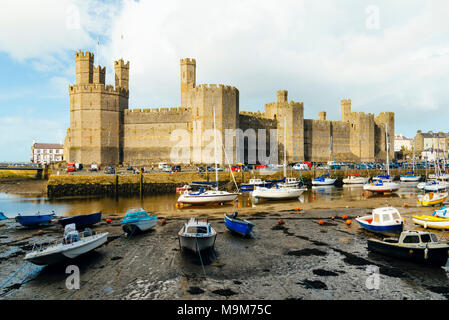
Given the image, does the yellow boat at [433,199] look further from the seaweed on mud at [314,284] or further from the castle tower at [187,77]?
the castle tower at [187,77]

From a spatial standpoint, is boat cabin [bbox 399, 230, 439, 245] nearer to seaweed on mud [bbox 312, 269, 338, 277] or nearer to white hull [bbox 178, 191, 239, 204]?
seaweed on mud [bbox 312, 269, 338, 277]

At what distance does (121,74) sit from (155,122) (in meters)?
8.70

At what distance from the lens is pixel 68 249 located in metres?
9.91

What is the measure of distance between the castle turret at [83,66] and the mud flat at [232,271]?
29.5 meters

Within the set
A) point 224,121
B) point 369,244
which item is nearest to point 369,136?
point 224,121

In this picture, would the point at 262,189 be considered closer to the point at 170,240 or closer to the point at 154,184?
the point at 154,184

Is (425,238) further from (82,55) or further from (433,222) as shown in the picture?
(82,55)

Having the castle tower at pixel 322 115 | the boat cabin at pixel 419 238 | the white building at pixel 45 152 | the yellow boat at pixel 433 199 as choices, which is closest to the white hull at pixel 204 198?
the yellow boat at pixel 433 199

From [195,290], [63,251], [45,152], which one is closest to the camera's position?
[195,290]

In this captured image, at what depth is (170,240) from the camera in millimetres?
13250

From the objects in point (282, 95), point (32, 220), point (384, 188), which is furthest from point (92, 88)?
point (384, 188)

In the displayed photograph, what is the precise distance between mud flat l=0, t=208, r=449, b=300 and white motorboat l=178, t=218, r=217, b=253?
1.08ft

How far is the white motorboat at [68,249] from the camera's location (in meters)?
9.36
